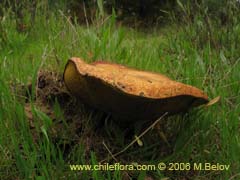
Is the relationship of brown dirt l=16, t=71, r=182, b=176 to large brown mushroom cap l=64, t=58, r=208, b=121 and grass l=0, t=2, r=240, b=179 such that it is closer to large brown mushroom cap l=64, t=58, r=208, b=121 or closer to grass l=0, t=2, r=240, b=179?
grass l=0, t=2, r=240, b=179

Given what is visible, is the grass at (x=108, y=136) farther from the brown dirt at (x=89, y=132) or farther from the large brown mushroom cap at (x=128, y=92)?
the large brown mushroom cap at (x=128, y=92)

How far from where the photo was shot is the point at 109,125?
4.86 feet

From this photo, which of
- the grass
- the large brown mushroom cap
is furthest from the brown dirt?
the large brown mushroom cap

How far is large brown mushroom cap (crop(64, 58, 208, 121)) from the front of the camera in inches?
45.6

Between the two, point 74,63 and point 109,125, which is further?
point 109,125

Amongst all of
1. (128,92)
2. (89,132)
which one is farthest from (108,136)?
(128,92)

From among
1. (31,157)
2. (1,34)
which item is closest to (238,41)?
(1,34)

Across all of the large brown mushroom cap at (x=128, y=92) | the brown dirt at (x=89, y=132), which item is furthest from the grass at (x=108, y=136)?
the large brown mushroom cap at (x=128, y=92)

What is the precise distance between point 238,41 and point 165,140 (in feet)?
6.16

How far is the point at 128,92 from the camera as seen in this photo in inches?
44.9

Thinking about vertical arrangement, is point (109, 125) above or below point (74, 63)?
below

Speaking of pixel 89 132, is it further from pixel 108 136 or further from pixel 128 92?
pixel 128 92

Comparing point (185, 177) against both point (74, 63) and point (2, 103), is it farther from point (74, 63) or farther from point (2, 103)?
point (2, 103)

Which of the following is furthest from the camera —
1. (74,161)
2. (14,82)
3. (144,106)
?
(14,82)
